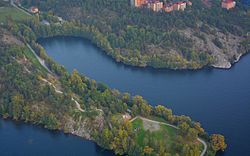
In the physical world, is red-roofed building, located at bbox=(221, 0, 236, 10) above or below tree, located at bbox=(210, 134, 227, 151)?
above

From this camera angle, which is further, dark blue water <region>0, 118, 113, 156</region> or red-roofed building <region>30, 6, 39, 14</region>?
Answer: red-roofed building <region>30, 6, 39, 14</region>

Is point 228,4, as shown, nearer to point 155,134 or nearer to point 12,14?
point 12,14

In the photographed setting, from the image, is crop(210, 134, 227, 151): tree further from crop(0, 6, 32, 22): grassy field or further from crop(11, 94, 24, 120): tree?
crop(0, 6, 32, 22): grassy field

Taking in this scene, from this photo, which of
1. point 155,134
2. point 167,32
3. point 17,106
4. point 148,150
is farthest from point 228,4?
point 17,106

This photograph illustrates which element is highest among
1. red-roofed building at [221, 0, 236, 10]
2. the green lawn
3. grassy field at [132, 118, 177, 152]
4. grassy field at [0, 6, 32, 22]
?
red-roofed building at [221, 0, 236, 10]

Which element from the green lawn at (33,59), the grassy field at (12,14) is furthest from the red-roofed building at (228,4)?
the green lawn at (33,59)

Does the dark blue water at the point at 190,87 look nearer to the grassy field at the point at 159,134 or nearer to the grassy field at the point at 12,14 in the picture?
the grassy field at the point at 159,134

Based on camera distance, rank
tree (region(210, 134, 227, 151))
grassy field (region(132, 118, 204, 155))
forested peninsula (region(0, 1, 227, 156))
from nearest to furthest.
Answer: tree (region(210, 134, 227, 151)) < grassy field (region(132, 118, 204, 155)) < forested peninsula (region(0, 1, 227, 156))

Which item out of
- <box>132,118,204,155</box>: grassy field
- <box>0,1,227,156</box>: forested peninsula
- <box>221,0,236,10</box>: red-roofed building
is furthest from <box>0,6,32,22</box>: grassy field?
<box>132,118,204,155</box>: grassy field
